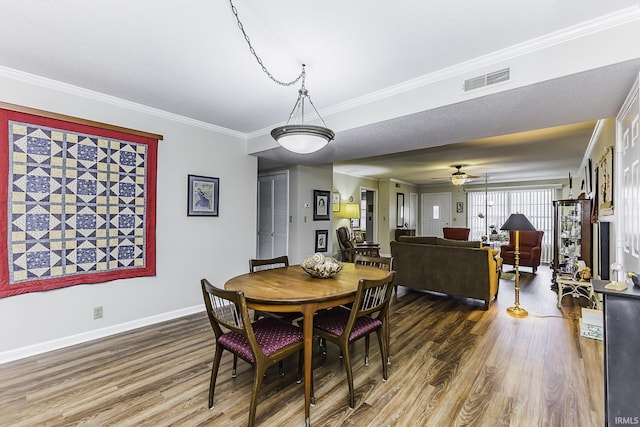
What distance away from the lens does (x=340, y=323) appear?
7.29 ft

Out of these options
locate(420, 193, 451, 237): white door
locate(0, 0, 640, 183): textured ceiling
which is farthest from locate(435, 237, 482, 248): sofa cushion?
locate(420, 193, 451, 237): white door

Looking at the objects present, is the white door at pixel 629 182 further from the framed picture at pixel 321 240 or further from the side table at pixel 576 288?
the framed picture at pixel 321 240

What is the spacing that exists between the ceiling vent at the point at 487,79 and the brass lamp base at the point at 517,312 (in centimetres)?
291

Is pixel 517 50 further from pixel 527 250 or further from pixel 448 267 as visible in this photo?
pixel 527 250

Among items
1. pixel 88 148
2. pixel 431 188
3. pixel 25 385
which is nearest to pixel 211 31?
pixel 88 148

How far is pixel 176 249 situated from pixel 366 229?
6740 mm

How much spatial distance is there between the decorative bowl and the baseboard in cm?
209

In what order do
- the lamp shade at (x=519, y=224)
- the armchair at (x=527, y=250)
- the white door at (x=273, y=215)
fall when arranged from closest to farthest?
the lamp shade at (x=519, y=224)
the white door at (x=273, y=215)
the armchair at (x=527, y=250)

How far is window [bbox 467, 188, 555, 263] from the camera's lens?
8.48m

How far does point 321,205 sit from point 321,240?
2.18 feet

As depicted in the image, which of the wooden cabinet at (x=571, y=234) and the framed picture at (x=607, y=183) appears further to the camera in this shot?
A: the wooden cabinet at (x=571, y=234)

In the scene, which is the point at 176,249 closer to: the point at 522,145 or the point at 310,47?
the point at 310,47

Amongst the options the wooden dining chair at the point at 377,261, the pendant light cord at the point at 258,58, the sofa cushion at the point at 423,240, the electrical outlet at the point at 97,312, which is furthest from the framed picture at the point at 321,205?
the electrical outlet at the point at 97,312

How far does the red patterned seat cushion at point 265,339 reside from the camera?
1839 mm
